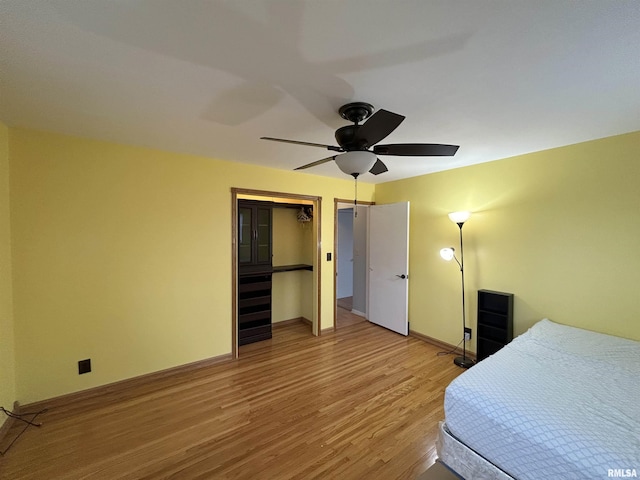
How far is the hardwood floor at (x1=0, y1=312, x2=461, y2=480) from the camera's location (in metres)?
1.72

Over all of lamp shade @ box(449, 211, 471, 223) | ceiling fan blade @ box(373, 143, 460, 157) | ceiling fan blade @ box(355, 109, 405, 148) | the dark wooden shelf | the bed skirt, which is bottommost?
the bed skirt

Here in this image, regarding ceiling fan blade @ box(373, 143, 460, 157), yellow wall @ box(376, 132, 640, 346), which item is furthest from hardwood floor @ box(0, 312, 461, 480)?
ceiling fan blade @ box(373, 143, 460, 157)

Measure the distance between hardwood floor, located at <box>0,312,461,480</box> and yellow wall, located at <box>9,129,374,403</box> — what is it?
0.38m

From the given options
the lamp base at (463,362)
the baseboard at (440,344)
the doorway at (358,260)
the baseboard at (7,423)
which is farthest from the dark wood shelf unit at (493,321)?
the baseboard at (7,423)

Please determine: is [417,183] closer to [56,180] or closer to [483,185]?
[483,185]

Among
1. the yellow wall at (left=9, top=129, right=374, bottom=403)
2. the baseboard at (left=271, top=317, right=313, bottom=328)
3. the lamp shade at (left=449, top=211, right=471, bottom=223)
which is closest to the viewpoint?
the yellow wall at (left=9, top=129, right=374, bottom=403)

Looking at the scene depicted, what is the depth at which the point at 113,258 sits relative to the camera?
2.53 meters

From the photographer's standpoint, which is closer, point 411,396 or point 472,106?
point 472,106

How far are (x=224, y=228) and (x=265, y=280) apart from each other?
112 cm

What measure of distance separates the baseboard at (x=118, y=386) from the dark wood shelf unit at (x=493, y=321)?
122 inches

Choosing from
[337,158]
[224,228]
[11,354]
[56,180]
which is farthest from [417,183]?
[11,354]

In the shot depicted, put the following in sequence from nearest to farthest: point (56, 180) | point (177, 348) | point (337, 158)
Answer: point (337, 158)
point (56, 180)
point (177, 348)

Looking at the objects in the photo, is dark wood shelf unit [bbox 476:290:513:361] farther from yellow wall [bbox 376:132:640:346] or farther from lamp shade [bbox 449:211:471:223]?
lamp shade [bbox 449:211:471:223]

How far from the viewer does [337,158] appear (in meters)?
1.70
